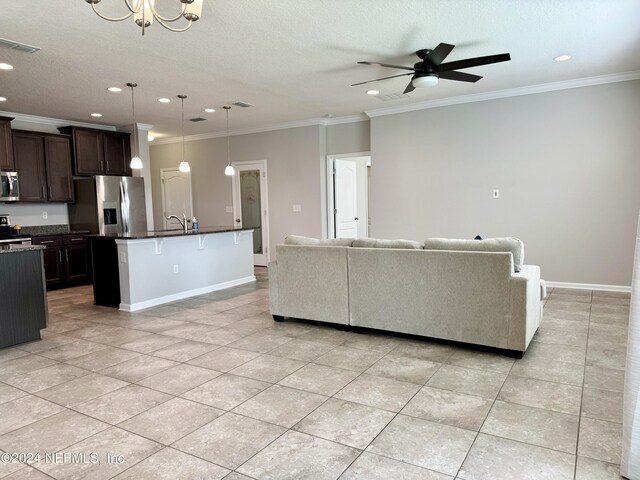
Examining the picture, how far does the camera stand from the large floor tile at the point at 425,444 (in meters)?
2.02

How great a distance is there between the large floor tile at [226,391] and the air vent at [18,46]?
3.43 metres

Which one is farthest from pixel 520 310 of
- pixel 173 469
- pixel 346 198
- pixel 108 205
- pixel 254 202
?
pixel 108 205

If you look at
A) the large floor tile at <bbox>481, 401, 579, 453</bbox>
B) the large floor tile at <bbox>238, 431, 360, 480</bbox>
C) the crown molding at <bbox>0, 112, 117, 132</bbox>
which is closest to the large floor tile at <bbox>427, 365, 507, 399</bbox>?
the large floor tile at <bbox>481, 401, 579, 453</bbox>

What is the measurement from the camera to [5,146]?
601 centimetres

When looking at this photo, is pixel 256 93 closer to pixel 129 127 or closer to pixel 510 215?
pixel 129 127

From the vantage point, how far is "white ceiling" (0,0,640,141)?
3.29 meters

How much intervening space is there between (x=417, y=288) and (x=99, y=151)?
6.30 metres

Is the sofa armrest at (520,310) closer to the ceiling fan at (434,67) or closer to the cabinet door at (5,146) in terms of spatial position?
the ceiling fan at (434,67)

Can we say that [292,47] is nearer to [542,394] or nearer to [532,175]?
[542,394]

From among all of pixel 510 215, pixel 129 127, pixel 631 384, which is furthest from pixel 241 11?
pixel 129 127

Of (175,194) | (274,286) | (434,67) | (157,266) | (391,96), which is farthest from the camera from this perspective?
(175,194)

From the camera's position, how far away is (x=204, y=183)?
8.98 m

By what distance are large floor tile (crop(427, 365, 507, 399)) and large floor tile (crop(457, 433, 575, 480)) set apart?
566 millimetres

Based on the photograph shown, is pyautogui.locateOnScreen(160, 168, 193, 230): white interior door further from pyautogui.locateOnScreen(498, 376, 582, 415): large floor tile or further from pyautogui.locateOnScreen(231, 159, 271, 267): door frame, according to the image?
pyautogui.locateOnScreen(498, 376, 582, 415): large floor tile
